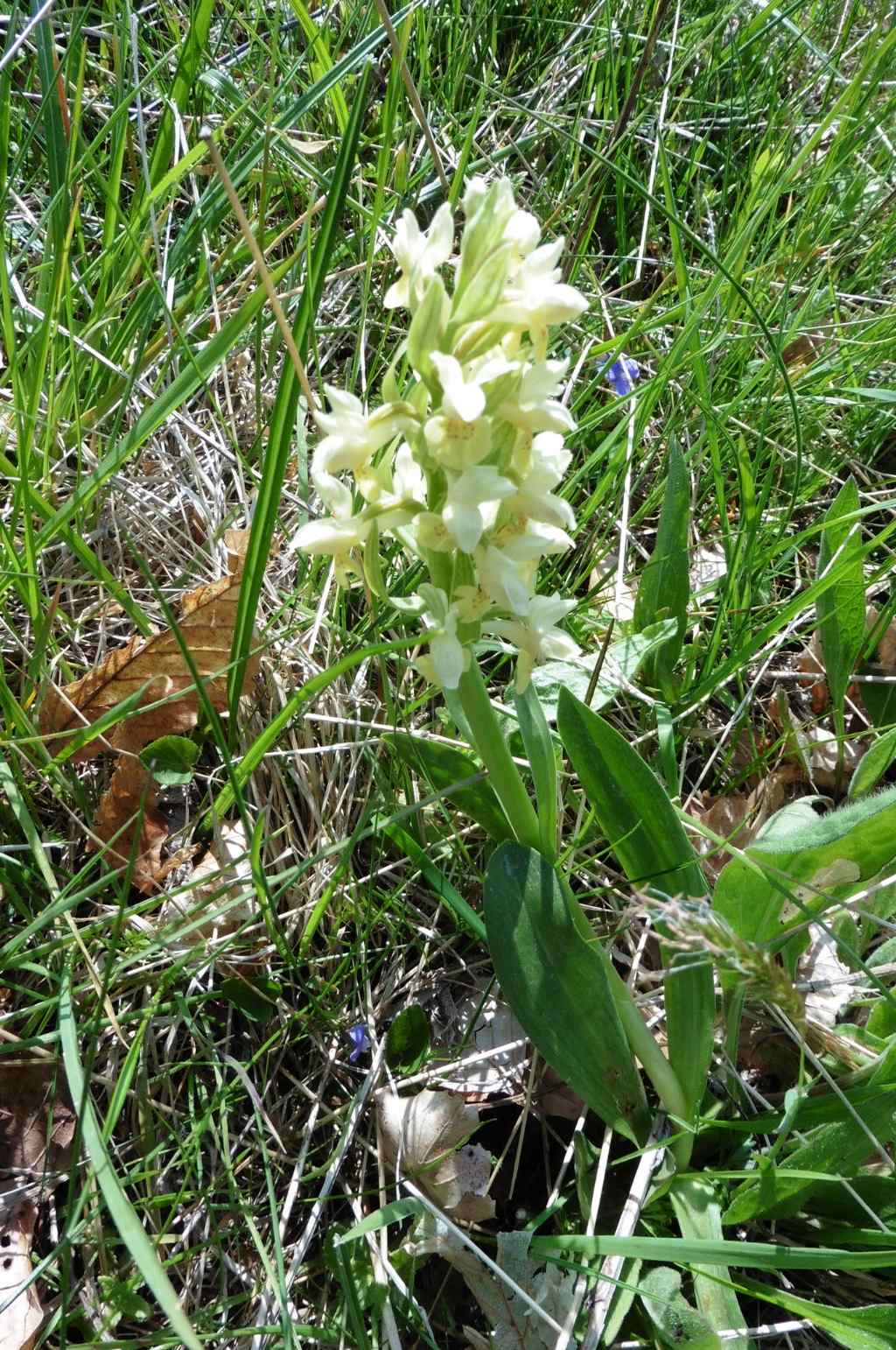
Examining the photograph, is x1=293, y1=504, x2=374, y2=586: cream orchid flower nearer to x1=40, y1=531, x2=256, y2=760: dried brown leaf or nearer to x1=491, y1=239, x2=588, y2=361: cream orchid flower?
x1=491, y1=239, x2=588, y2=361: cream orchid flower

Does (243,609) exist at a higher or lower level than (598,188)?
lower

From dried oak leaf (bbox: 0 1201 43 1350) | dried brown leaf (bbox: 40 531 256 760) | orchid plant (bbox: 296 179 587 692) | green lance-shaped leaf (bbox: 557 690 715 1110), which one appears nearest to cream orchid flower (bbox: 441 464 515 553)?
orchid plant (bbox: 296 179 587 692)

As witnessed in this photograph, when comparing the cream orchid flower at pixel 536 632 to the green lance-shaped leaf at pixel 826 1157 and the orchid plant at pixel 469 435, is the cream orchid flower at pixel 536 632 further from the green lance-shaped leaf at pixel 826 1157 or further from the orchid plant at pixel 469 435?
the green lance-shaped leaf at pixel 826 1157

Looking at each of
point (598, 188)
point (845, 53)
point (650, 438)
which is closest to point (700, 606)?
point (650, 438)

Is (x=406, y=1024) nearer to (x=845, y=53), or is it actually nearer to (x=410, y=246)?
(x=410, y=246)

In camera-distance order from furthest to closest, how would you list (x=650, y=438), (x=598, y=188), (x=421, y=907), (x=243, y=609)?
(x=598, y=188) < (x=650, y=438) < (x=421, y=907) < (x=243, y=609)

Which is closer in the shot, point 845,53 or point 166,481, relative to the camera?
point 166,481

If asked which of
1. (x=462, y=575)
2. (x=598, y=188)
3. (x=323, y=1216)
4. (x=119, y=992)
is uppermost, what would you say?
(x=598, y=188)
